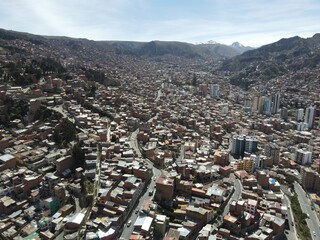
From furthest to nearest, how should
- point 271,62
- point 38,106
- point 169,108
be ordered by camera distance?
1. point 271,62
2. point 169,108
3. point 38,106

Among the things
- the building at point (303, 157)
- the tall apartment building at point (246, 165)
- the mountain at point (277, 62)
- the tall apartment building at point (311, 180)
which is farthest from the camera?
the mountain at point (277, 62)

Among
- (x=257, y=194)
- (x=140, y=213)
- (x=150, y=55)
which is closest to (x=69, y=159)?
(x=140, y=213)

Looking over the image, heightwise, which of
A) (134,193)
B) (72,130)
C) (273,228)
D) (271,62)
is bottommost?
(273,228)

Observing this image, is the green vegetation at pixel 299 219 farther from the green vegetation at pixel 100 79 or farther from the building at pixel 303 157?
the green vegetation at pixel 100 79

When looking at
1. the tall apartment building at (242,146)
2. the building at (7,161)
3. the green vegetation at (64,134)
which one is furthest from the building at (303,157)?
the building at (7,161)

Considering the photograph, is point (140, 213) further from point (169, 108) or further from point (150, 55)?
point (150, 55)

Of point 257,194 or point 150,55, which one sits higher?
point 150,55

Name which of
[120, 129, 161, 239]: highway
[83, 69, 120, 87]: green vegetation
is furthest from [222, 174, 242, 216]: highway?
[83, 69, 120, 87]: green vegetation
